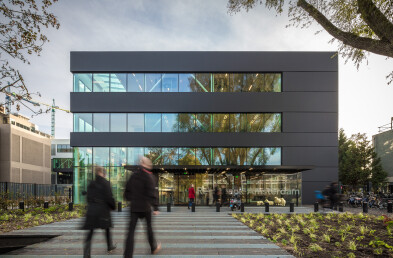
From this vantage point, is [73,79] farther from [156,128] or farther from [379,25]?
[379,25]

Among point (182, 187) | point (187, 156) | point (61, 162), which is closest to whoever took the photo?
point (182, 187)

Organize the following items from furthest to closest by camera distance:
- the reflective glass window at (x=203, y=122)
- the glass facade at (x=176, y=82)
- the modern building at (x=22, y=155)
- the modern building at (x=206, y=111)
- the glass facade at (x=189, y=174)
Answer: the modern building at (x=22, y=155) < the glass facade at (x=176, y=82) < the reflective glass window at (x=203, y=122) < the modern building at (x=206, y=111) < the glass facade at (x=189, y=174)

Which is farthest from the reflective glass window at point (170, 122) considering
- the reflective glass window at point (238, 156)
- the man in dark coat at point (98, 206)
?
the man in dark coat at point (98, 206)

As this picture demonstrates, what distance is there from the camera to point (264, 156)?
27016 millimetres

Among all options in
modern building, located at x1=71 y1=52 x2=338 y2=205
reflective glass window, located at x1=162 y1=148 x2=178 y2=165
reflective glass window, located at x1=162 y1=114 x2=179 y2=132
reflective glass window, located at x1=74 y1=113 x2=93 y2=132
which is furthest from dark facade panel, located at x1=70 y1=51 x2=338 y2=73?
reflective glass window, located at x1=162 y1=148 x2=178 y2=165

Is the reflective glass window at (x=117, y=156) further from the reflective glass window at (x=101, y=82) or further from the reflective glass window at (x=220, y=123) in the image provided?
the reflective glass window at (x=220, y=123)

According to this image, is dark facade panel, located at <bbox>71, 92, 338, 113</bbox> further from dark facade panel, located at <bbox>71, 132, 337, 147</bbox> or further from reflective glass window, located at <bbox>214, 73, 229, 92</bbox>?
dark facade panel, located at <bbox>71, 132, 337, 147</bbox>

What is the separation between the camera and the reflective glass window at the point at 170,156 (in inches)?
1053

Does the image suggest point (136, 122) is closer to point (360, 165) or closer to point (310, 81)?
point (310, 81)

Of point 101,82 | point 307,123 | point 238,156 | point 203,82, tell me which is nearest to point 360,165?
point 307,123

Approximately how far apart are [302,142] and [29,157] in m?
57.5

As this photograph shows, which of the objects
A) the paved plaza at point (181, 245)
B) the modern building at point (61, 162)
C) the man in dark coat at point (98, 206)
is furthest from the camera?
the modern building at point (61, 162)

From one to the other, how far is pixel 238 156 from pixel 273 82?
7543 millimetres

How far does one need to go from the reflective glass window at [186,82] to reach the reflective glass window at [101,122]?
7.25 m
